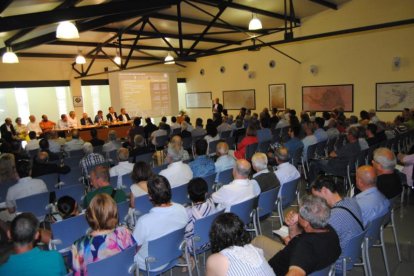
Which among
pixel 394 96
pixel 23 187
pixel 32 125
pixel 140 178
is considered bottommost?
pixel 23 187

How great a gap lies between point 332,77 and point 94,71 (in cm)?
965

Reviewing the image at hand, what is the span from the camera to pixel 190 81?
56.1 feet

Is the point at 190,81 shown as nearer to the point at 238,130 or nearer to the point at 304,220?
the point at 238,130

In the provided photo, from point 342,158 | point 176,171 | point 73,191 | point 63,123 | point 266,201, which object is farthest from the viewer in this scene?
point 63,123

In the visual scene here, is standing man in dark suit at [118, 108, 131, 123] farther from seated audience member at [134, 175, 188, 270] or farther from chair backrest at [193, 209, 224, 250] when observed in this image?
chair backrest at [193, 209, 224, 250]

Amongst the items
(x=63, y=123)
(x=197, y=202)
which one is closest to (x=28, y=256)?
(x=197, y=202)

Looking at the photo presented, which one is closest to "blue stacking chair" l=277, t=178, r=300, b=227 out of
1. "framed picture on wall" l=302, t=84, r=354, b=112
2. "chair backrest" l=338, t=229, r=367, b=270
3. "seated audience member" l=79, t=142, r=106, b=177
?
"chair backrest" l=338, t=229, r=367, b=270

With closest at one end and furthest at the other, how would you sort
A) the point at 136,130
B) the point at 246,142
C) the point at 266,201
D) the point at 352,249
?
the point at 352,249 → the point at 266,201 → the point at 246,142 → the point at 136,130

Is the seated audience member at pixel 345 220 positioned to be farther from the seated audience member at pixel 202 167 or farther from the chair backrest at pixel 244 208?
the seated audience member at pixel 202 167

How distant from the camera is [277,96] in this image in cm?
1340

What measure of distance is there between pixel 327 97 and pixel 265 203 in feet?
30.3

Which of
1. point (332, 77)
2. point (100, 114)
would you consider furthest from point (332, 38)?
point (100, 114)

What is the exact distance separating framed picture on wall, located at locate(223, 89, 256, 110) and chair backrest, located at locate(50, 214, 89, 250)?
11.7 metres

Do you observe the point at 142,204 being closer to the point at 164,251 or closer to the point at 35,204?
the point at 164,251
